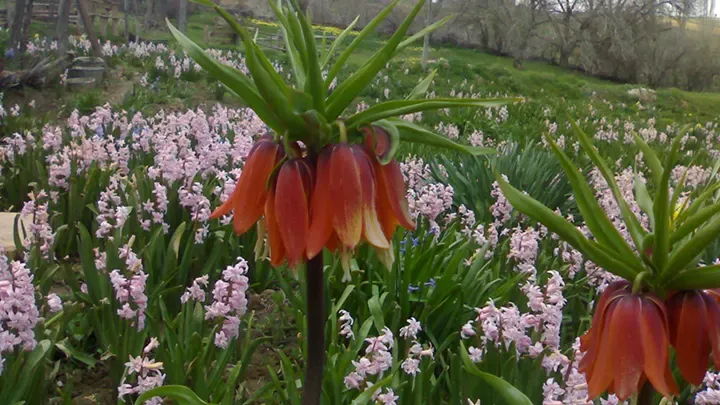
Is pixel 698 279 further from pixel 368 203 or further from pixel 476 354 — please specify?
pixel 476 354

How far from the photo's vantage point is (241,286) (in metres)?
2.15

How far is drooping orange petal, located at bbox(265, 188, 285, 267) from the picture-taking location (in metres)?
1.27

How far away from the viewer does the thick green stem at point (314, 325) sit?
129cm

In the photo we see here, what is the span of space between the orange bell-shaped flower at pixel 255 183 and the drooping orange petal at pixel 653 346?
2.22 ft

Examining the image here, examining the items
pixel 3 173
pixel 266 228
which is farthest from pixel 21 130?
pixel 266 228

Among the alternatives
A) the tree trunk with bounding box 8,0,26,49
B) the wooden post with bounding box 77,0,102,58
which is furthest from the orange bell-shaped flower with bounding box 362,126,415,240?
the tree trunk with bounding box 8,0,26,49

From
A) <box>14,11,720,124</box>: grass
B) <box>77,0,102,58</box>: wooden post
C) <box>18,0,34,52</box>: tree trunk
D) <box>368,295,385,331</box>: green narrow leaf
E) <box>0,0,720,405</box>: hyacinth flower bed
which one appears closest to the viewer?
<box>0,0,720,405</box>: hyacinth flower bed

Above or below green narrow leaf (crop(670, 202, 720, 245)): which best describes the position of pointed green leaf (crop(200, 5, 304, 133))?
above

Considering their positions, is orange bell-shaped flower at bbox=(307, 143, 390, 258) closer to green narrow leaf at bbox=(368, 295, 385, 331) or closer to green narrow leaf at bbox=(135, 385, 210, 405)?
green narrow leaf at bbox=(135, 385, 210, 405)

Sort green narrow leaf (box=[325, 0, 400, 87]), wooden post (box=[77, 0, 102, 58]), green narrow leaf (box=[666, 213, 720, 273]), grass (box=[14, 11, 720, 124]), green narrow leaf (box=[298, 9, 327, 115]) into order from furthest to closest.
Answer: grass (box=[14, 11, 720, 124]), wooden post (box=[77, 0, 102, 58]), green narrow leaf (box=[325, 0, 400, 87]), green narrow leaf (box=[298, 9, 327, 115]), green narrow leaf (box=[666, 213, 720, 273])

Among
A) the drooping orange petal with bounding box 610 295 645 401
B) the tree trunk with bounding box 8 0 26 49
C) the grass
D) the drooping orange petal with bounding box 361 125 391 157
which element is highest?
the drooping orange petal with bounding box 361 125 391 157

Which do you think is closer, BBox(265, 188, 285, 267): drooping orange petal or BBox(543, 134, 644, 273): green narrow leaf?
BBox(543, 134, 644, 273): green narrow leaf

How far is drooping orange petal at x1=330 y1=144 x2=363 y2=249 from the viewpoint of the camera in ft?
3.92

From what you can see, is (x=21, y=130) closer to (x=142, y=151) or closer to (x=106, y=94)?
(x=142, y=151)
